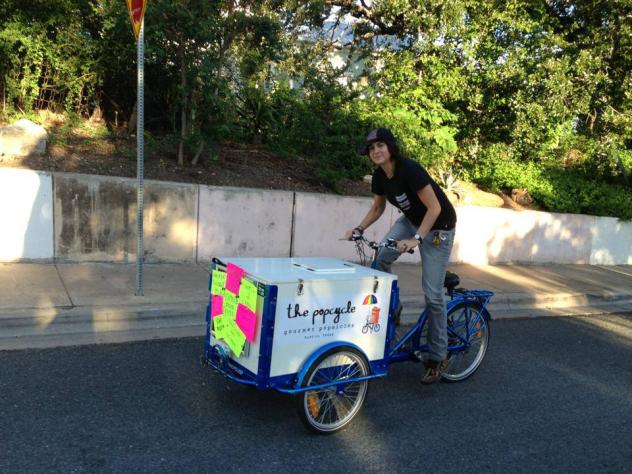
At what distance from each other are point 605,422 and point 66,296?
5038mm

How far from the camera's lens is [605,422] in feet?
14.0

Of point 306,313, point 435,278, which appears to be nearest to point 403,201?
point 435,278

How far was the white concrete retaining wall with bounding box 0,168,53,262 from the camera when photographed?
6676 mm

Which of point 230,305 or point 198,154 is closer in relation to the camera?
point 230,305

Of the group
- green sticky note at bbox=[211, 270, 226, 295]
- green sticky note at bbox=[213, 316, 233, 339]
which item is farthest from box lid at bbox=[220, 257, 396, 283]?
green sticky note at bbox=[213, 316, 233, 339]

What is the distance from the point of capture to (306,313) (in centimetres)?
350

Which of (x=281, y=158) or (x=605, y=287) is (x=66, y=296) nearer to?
(x=281, y=158)

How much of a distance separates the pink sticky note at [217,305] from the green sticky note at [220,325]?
35 millimetres

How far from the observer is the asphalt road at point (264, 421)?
3.30 metres

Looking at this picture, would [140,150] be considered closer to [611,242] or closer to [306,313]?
[306,313]

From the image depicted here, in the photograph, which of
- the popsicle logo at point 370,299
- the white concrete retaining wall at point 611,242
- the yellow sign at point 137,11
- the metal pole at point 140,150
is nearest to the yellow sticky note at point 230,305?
the popsicle logo at point 370,299

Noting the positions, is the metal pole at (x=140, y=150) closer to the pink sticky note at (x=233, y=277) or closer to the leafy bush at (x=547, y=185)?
the pink sticky note at (x=233, y=277)

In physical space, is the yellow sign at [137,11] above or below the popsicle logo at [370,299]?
above

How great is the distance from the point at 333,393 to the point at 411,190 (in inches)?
62.4
